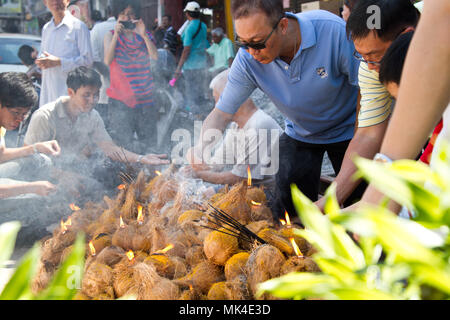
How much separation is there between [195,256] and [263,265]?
1.19 feet

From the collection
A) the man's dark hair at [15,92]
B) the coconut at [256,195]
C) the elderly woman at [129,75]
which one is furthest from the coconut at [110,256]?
the elderly woman at [129,75]

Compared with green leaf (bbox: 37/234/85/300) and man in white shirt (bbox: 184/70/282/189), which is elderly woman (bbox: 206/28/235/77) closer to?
man in white shirt (bbox: 184/70/282/189)

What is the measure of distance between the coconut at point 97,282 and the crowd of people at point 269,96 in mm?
1017

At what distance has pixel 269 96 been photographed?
2.47m

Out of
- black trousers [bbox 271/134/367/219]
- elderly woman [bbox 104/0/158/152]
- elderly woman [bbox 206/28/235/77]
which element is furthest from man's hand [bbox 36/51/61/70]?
elderly woman [bbox 206/28/235/77]

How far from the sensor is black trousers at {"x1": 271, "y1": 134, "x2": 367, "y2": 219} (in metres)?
2.53

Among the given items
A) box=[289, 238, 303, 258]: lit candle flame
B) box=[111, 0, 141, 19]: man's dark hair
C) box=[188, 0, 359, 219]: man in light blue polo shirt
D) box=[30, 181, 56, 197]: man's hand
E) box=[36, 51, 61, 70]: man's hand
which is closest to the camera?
box=[289, 238, 303, 258]: lit candle flame

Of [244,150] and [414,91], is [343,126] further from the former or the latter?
[414,91]

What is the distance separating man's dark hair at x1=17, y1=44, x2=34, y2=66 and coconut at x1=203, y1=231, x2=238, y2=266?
5399 mm

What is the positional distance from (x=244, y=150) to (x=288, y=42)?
1.16 meters

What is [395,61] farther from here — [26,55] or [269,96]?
[26,55]

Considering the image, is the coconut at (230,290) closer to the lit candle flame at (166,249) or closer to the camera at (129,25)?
the lit candle flame at (166,249)
